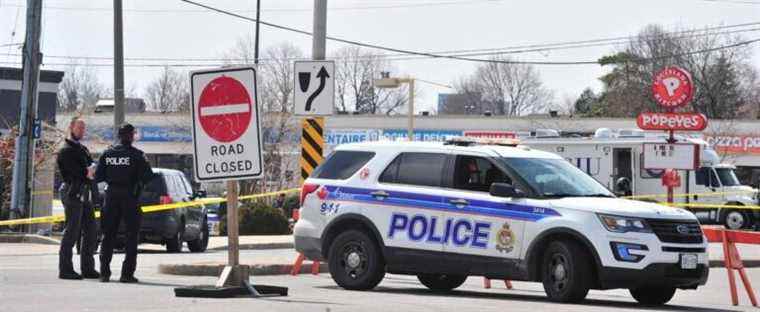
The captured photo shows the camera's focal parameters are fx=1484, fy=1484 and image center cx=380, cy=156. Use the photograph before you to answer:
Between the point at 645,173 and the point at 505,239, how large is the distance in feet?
90.0

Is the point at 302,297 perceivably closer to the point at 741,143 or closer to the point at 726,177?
the point at 726,177

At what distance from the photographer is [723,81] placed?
3371 inches

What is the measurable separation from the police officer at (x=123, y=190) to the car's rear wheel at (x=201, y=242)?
10.4 metres

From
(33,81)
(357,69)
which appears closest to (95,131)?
(33,81)

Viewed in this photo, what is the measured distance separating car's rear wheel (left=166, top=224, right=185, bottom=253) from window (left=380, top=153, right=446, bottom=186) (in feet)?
32.3

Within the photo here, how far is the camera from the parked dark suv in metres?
25.4

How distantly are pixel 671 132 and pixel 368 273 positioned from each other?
823 inches

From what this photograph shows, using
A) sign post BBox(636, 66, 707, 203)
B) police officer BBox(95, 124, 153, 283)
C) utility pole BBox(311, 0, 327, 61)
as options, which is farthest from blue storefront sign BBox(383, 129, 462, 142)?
police officer BBox(95, 124, 153, 283)

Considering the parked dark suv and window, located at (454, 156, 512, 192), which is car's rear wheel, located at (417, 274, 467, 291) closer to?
window, located at (454, 156, 512, 192)

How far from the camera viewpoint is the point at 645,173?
4222 cm

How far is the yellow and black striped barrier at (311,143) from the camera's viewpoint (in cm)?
2172

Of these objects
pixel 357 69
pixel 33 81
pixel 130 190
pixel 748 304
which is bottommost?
pixel 748 304

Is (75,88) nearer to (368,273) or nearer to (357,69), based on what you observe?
(357,69)

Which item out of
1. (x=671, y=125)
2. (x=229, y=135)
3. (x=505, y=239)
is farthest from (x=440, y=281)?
(x=671, y=125)
